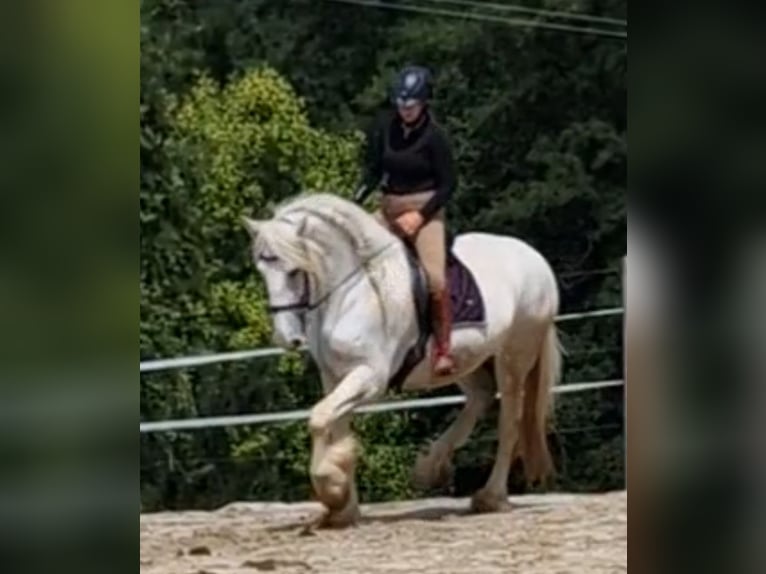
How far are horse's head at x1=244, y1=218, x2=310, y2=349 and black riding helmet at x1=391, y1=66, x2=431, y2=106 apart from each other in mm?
543

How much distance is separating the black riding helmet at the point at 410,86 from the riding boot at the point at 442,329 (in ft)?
2.16

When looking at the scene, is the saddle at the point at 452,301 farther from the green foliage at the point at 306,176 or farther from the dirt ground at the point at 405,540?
the dirt ground at the point at 405,540

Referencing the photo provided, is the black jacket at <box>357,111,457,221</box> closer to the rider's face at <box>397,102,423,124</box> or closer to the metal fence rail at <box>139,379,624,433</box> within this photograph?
the rider's face at <box>397,102,423,124</box>

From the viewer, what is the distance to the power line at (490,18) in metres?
5.36

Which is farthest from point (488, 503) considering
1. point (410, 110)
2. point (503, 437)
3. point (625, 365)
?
point (410, 110)

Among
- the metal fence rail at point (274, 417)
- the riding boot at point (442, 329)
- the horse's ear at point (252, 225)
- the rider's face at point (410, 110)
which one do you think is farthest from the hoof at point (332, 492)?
the rider's face at point (410, 110)

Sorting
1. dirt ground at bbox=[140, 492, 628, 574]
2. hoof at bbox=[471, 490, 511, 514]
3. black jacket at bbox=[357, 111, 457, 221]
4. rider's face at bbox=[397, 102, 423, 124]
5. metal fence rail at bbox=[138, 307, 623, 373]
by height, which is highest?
rider's face at bbox=[397, 102, 423, 124]

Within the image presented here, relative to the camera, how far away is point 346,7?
5324 millimetres

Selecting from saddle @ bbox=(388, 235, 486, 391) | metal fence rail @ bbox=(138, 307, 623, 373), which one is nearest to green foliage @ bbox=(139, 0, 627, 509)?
metal fence rail @ bbox=(138, 307, 623, 373)

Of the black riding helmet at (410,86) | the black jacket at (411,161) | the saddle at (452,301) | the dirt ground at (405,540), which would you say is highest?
the black riding helmet at (410,86)

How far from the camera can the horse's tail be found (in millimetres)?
5586

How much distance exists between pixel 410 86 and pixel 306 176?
1.54 feet
